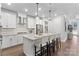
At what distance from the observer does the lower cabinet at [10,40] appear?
2162mm

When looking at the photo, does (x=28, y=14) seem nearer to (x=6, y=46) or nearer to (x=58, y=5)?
(x=58, y=5)

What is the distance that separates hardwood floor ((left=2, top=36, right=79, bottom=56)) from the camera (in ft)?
6.93

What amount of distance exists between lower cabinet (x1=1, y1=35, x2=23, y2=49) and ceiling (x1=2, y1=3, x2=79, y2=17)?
63cm

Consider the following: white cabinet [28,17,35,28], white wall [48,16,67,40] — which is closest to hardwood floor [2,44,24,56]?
white cabinet [28,17,35,28]

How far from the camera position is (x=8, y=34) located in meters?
2.36

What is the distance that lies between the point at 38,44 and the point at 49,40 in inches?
15.2

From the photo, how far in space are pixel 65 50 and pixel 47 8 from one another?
1.08 meters

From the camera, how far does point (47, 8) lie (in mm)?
2203

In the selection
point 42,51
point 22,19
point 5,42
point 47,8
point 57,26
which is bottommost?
point 42,51

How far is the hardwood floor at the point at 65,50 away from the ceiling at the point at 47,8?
0.63 metres

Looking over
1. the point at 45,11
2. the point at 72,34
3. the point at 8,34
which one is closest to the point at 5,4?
the point at 8,34

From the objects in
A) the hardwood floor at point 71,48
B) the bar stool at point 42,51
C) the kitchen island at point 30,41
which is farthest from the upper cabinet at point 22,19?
the hardwood floor at point 71,48

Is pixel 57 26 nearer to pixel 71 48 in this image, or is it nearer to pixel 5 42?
pixel 71 48

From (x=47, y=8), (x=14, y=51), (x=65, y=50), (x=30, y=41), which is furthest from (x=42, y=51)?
(x=47, y=8)
